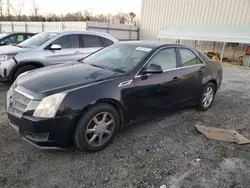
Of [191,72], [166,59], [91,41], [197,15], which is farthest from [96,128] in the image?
[197,15]

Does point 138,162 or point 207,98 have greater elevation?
point 207,98

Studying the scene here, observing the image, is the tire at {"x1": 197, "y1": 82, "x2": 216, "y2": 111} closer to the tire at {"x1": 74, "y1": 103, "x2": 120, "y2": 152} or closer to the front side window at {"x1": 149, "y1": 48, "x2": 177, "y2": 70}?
the front side window at {"x1": 149, "y1": 48, "x2": 177, "y2": 70}

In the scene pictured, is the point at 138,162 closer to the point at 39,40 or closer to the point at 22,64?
the point at 22,64

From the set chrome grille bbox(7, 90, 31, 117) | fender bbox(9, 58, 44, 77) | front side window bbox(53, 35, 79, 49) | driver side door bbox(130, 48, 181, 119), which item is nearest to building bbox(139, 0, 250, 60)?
front side window bbox(53, 35, 79, 49)

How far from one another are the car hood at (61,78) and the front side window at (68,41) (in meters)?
2.75

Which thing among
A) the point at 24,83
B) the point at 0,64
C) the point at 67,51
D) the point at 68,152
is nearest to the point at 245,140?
the point at 68,152

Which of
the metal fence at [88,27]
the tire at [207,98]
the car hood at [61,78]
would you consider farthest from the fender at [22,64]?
the metal fence at [88,27]

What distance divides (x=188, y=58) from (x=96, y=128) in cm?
243

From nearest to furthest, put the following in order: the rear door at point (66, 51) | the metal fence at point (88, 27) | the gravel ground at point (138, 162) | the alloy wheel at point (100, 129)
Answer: the gravel ground at point (138, 162) < the alloy wheel at point (100, 129) < the rear door at point (66, 51) < the metal fence at point (88, 27)

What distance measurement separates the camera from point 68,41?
19.4ft

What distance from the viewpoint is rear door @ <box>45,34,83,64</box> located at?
5520 millimetres

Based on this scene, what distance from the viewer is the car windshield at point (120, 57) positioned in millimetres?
3211

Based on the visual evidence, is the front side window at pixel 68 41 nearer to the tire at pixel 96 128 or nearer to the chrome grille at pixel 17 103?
the chrome grille at pixel 17 103

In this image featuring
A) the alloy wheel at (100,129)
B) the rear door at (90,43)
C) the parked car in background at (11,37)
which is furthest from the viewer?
the parked car in background at (11,37)
